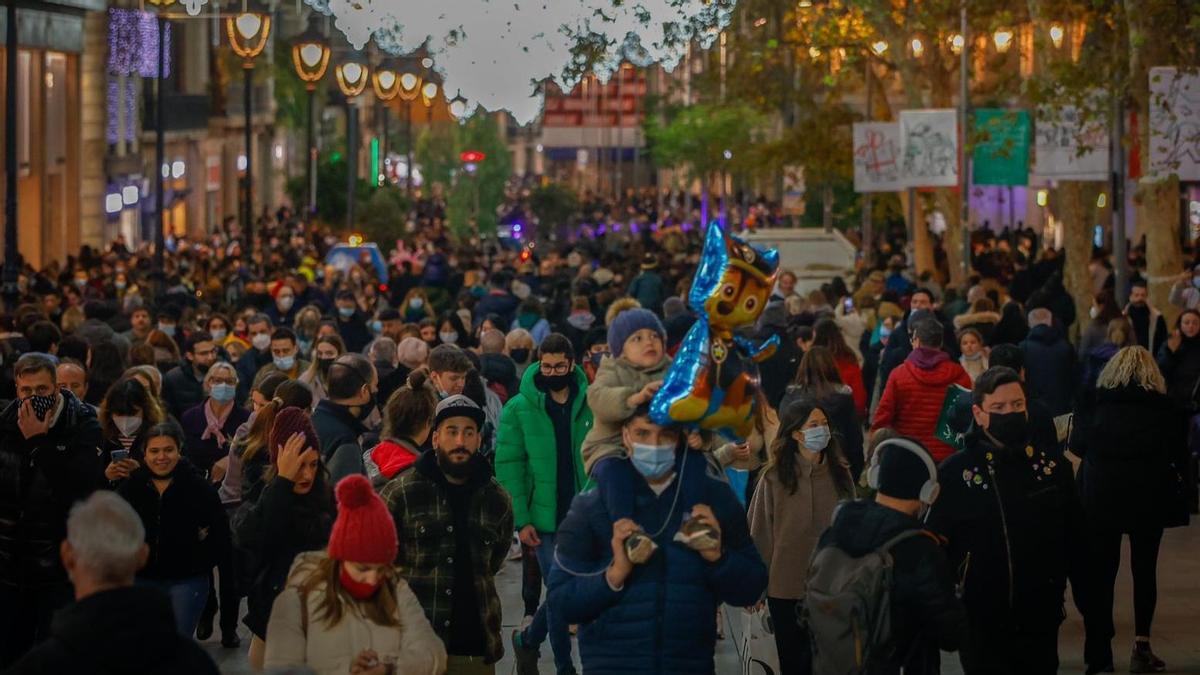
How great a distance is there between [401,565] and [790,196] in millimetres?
51931

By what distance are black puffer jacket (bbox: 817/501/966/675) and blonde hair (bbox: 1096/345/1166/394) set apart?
390 cm

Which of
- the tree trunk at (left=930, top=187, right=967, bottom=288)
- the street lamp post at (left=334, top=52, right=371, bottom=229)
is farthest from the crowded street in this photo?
the street lamp post at (left=334, top=52, right=371, bottom=229)

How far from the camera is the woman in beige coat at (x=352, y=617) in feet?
22.9

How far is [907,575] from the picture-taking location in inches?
298

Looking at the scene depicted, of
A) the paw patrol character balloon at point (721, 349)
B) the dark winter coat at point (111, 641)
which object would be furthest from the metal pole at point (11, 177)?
the dark winter coat at point (111, 641)

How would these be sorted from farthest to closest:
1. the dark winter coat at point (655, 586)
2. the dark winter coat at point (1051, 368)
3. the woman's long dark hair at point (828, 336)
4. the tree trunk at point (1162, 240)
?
the tree trunk at point (1162, 240) < the dark winter coat at point (1051, 368) < the woman's long dark hair at point (828, 336) < the dark winter coat at point (655, 586)

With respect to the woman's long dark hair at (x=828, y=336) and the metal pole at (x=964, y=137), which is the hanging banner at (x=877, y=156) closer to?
the metal pole at (x=964, y=137)

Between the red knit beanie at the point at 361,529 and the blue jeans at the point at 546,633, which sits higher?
the red knit beanie at the point at 361,529

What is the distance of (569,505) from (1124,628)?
11.1 feet

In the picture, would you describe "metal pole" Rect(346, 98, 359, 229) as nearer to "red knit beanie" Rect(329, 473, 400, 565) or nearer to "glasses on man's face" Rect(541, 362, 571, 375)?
"glasses on man's face" Rect(541, 362, 571, 375)

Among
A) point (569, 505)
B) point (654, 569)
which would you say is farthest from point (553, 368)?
point (654, 569)

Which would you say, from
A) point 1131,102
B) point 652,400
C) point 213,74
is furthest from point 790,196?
point 652,400

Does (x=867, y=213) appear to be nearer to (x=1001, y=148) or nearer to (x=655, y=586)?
(x=1001, y=148)

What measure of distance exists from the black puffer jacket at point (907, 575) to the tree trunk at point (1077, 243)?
20836 mm
